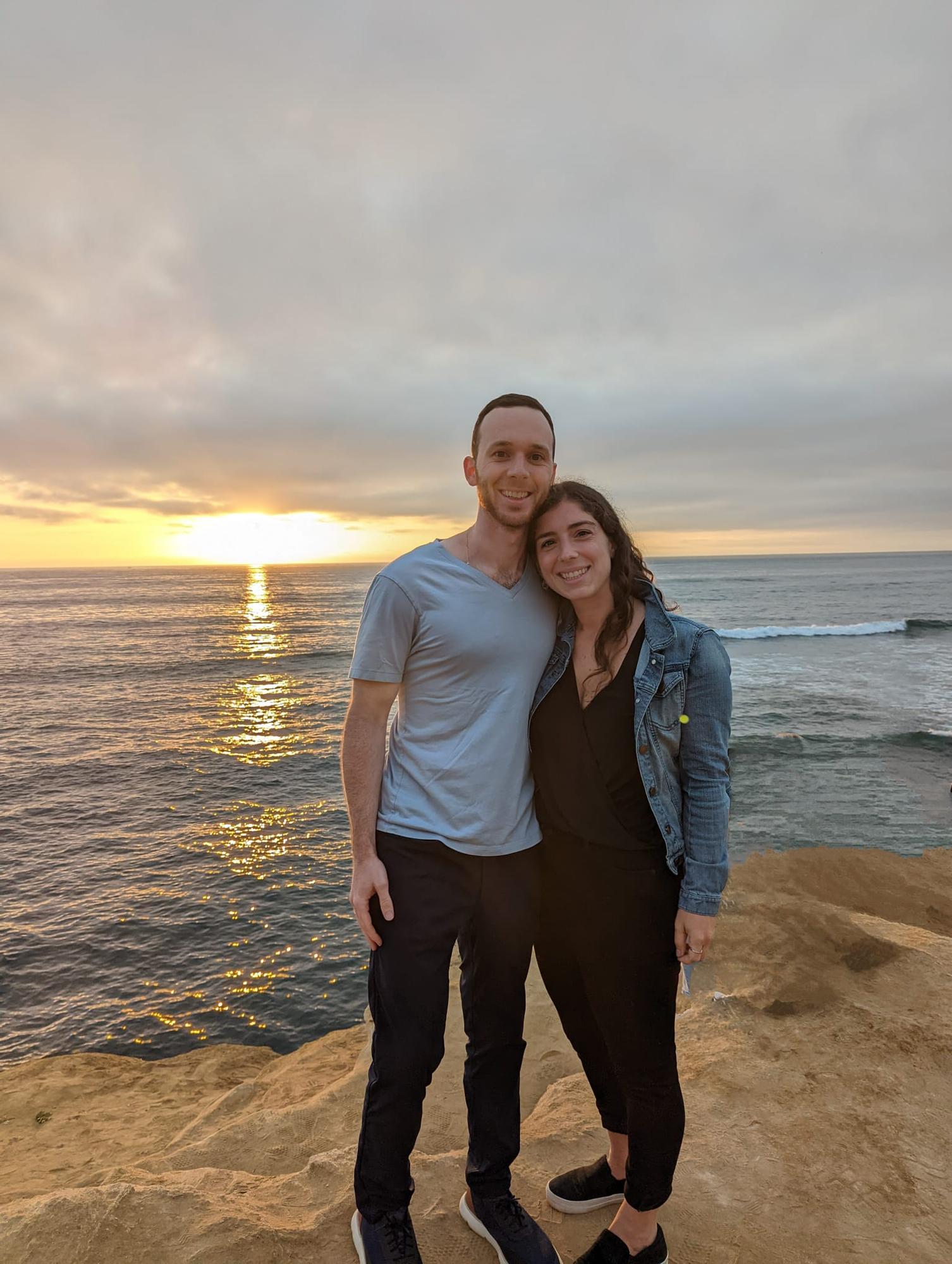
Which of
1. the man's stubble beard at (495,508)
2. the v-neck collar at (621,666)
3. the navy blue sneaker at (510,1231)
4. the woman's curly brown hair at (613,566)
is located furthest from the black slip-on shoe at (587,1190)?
the man's stubble beard at (495,508)

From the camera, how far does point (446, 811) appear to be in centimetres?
280

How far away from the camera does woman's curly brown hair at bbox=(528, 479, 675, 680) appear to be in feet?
9.07

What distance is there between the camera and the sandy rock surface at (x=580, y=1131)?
2939 mm

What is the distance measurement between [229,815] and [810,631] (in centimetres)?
3638

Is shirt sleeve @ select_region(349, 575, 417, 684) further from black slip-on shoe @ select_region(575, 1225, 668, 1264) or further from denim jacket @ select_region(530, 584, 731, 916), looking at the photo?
black slip-on shoe @ select_region(575, 1225, 668, 1264)

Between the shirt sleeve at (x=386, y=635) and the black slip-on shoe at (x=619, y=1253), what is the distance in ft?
8.02

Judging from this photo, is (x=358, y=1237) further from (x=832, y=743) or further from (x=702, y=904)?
(x=832, y=743)

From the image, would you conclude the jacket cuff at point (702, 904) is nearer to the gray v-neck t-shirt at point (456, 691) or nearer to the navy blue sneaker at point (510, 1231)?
the gray v-neck t-shirt at point (456, 691)

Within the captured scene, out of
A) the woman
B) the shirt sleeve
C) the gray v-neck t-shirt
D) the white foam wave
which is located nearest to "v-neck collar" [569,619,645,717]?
the woman

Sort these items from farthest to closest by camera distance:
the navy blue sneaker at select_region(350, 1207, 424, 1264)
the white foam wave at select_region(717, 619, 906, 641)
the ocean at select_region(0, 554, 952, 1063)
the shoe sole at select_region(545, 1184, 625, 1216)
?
the white foam wave at select_region(717, 619, 906, 641) < the ocean at select_region(0, 554, 952, 1063) < the shoe sole at select_region(545, 1184, 625, 1216) < the navy blue sneaker at select_region(350, 1207, 424, 1264)

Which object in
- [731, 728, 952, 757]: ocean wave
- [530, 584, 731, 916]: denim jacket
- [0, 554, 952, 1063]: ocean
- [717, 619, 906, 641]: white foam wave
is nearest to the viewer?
[530, 584, 731, 916]: denim jacket

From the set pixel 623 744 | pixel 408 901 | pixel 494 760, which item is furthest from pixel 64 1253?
pixel 623 744

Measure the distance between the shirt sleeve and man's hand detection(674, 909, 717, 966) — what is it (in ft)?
4.65

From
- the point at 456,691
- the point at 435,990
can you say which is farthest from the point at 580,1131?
the point at 456,691
